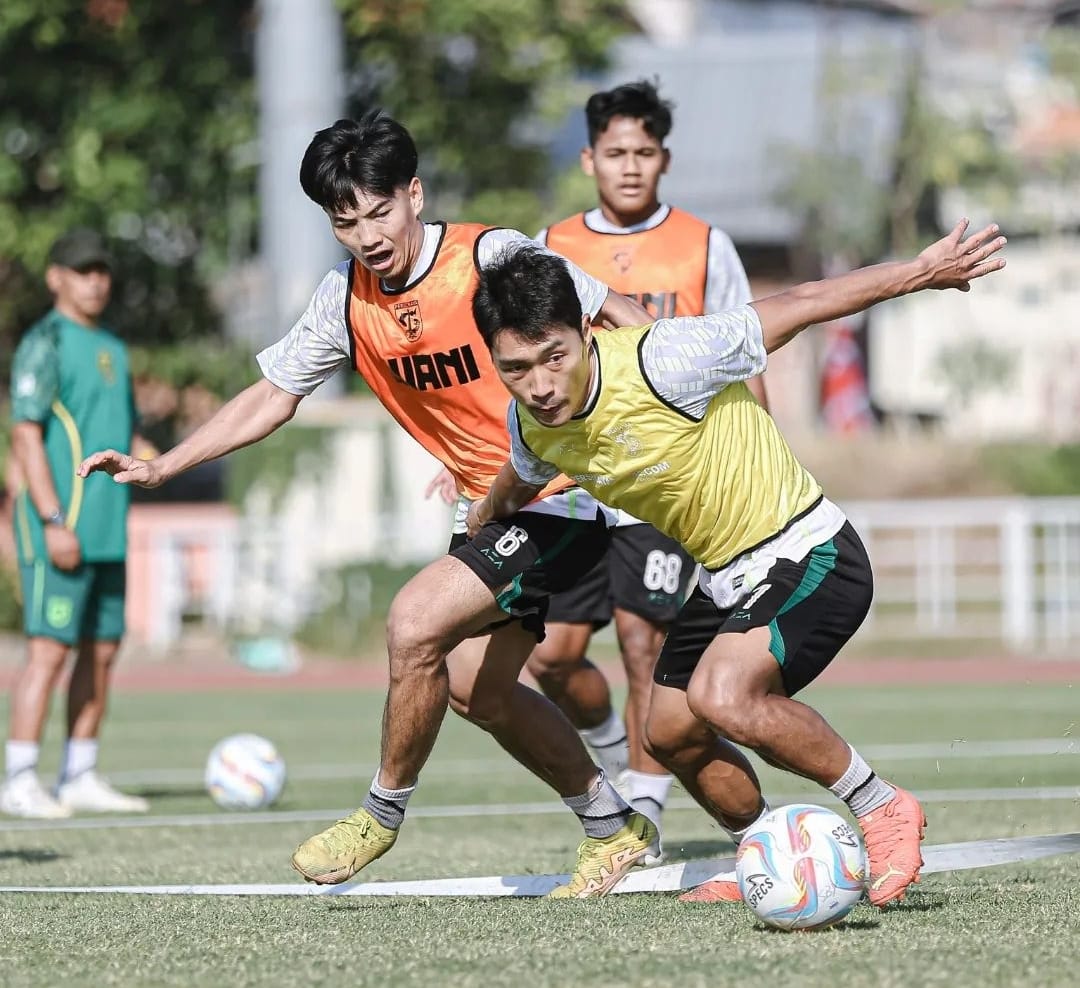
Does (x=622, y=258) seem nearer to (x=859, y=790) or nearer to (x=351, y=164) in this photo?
(x=351, y=164)

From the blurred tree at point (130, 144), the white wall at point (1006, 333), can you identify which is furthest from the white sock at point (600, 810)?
the white wall at point (1006, 333)

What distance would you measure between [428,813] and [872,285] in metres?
4.37

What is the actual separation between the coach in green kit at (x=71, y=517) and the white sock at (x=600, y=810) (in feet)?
11.8

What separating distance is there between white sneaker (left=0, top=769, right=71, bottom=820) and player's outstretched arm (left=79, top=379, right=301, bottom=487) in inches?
129

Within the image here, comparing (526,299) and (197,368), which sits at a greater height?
(526,299)

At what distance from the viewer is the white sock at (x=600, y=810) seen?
20.9 ft

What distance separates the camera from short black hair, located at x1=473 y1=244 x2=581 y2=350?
5320 mm

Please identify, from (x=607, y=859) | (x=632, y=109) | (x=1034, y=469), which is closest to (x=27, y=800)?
(x=607, y=859)

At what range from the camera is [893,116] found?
3909cm

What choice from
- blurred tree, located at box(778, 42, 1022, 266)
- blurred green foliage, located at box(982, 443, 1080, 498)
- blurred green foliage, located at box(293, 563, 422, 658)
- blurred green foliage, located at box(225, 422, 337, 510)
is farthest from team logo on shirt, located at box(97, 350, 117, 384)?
blurred tree, located at box(778, 42, 1022, 266)

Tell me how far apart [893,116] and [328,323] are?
3424 centimetres

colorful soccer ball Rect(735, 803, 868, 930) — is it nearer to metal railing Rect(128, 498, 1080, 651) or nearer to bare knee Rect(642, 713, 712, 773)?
bare knee Rect(642, 713, 712, 773)

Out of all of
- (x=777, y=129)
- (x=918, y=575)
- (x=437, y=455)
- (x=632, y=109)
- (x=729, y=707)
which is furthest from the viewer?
(x=777, y=129)

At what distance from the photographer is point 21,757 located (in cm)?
937
